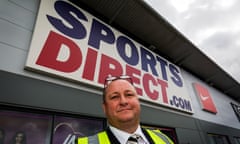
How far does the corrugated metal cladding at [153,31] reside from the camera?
12.3 ft

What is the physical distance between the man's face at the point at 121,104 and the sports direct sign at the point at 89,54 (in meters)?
1.55

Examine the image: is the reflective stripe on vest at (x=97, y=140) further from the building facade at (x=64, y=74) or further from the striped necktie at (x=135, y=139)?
the building facade at (x=64, y=74)

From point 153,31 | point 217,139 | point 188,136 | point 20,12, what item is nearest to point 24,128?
point 20,12

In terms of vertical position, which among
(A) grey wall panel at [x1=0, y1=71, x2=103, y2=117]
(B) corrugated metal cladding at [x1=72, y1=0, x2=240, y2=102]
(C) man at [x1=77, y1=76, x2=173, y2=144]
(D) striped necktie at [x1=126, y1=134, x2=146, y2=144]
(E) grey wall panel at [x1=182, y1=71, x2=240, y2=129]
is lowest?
(D) striped necktie at [x1=126, y1=134, x2=146, y2=144]

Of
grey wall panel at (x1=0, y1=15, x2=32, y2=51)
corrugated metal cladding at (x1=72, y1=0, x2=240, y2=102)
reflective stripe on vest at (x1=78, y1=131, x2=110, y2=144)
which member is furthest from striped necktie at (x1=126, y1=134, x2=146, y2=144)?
corrugated metal cladding at (x1=72, y1=0, x2=240, y2=102)

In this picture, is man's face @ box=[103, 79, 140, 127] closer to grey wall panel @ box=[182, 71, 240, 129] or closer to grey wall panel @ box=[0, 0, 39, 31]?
grey wall panel @ box=[0, 0, 39, 31]

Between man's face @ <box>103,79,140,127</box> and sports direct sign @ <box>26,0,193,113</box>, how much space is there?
155 cm

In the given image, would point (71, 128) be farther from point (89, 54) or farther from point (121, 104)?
point (121, 104)

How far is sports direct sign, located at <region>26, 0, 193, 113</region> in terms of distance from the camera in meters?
2.30

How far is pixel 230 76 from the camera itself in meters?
7.66

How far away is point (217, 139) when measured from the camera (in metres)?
5.40

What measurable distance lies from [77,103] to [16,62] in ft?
3.44

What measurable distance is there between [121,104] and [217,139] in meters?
6.28

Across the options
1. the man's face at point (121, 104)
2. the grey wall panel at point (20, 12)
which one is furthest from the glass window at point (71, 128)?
the grey wall panel at point (20, 12)
